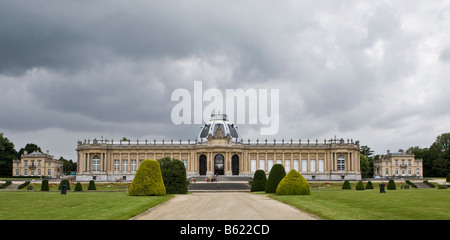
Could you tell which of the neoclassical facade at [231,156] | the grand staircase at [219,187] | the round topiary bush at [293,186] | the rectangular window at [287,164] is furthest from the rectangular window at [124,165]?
the round topiary bush at [293,186]

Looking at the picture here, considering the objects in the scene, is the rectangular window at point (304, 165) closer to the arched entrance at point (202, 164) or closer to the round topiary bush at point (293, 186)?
the arched entrance at point (202, 164)

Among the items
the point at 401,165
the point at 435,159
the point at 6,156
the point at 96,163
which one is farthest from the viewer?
the point at 401,165

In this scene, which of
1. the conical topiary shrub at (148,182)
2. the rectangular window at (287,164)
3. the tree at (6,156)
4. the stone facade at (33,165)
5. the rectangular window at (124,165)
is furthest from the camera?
the stone facade at (33,165)

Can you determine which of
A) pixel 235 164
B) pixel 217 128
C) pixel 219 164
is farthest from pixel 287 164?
pixel 217 128

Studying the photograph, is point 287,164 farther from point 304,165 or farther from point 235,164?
point 235,164

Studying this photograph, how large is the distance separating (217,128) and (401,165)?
44.2 m

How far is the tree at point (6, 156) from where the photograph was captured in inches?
3440

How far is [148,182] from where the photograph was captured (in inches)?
1102

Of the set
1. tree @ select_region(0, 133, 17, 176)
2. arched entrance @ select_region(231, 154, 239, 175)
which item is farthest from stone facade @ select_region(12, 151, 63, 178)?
arched entrance @ select_region(231, 154, 239, 175)

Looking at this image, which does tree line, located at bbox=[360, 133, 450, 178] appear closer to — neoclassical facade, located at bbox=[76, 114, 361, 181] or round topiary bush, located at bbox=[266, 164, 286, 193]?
neoclassical facade, located at bbox=[76, 114, 361, 181]

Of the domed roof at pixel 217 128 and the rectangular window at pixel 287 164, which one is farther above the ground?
the domed roof at pixel 217 128

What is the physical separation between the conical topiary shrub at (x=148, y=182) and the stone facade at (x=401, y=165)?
78.0 meters
